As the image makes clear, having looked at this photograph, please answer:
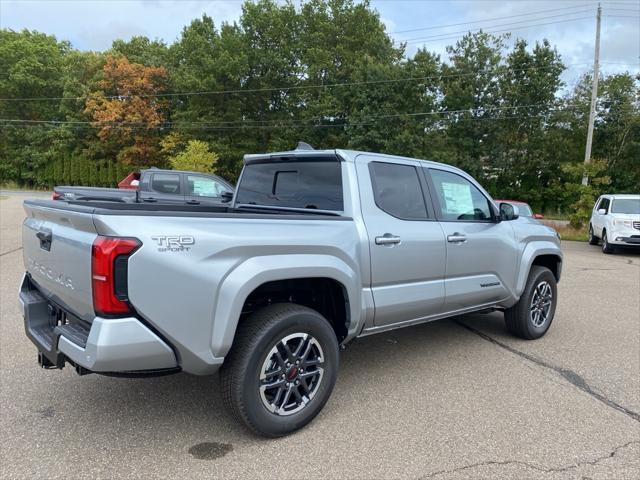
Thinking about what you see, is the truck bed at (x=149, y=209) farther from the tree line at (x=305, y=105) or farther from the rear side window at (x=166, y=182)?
the tree line at (x=305, y=105)

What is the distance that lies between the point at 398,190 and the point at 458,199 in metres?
0.90

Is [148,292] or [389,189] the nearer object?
[148,292]

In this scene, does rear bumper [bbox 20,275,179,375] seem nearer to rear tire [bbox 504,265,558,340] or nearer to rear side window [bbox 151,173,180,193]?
rear tire [bbox 504,265,558,340]

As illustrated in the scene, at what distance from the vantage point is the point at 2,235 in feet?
43.4

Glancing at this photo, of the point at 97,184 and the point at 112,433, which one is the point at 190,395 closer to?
the point at 112,433

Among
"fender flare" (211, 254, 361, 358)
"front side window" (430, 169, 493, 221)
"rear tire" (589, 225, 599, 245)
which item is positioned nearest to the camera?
"fender flare" (211, 254, 361, 358)

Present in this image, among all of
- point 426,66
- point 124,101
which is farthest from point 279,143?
point 124,101

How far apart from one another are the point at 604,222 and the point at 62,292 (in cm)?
1605

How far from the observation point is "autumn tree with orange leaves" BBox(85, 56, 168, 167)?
4360cm

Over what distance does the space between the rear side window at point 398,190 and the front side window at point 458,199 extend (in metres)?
0.28

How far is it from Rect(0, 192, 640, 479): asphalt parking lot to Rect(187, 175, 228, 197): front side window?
864 cm

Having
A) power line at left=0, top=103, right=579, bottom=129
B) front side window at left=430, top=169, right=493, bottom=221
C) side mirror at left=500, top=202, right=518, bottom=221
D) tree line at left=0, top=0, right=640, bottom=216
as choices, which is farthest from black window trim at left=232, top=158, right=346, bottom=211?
power line at left=0, top=103, right=579, bottom=129

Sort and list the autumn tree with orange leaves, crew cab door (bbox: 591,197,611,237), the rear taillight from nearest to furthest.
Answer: the rear taillight, crew cab door (bbox: 591,197,611,237), the autumn tree with orange leaves

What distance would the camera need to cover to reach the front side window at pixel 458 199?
Result: 453cm
